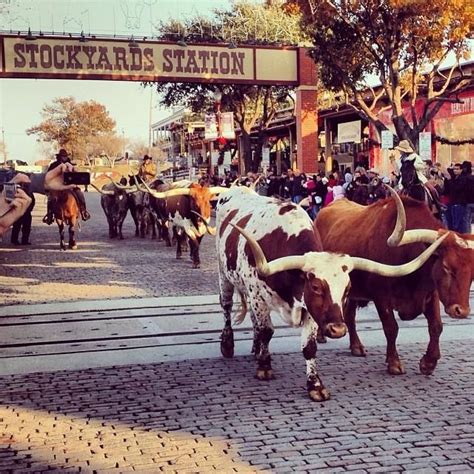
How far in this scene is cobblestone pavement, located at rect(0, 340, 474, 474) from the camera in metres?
4.76

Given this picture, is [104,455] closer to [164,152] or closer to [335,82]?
[335,82]

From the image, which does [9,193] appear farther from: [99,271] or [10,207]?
[99,271]

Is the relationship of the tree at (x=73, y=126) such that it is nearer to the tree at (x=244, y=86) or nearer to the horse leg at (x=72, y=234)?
the tree at (x=244, y=86)

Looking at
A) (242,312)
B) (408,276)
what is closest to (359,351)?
(408,276)

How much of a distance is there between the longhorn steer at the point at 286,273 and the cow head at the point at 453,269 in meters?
0.18

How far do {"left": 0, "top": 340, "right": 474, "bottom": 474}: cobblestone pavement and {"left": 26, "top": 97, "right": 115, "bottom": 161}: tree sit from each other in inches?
2789

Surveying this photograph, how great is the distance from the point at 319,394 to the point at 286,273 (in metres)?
1.05

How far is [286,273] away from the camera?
6129 millimetres

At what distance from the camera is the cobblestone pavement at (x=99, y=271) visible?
37.1 ft

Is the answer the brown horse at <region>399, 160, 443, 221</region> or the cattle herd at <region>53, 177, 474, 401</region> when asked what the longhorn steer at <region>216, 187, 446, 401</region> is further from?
the brown horse at <region>399, 160, 443, 221</region>

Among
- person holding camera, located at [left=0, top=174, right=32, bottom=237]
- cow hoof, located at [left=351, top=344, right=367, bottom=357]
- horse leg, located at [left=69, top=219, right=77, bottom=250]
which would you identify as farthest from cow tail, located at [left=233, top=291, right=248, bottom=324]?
horse leg, located at [left=69, top=219, right=77, bottom=250]

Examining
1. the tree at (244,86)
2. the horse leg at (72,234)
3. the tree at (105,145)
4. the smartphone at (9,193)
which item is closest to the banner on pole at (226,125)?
the tree at (244,86)

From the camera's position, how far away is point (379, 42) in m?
19.4

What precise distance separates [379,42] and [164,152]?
71034 mm
